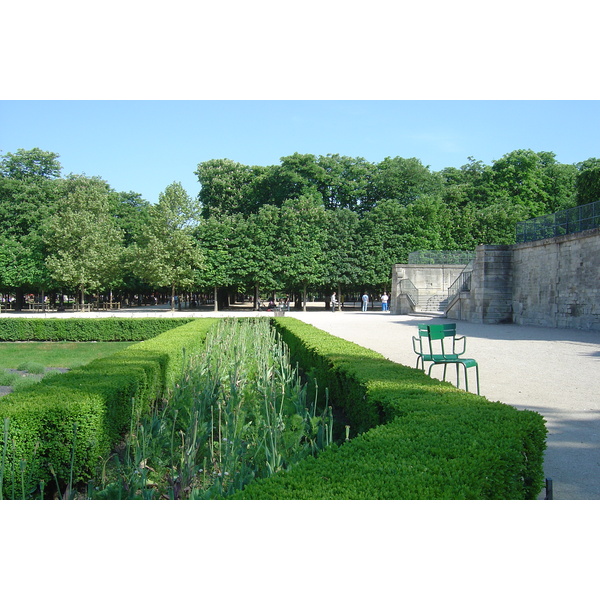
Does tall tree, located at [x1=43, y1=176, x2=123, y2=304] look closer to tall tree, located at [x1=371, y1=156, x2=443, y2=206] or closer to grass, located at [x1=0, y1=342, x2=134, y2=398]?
grass, located at [x1=0, y1=342, x2=134, y2=398]

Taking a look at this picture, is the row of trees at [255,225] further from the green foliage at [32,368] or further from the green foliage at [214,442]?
the green foliage at [214,442]

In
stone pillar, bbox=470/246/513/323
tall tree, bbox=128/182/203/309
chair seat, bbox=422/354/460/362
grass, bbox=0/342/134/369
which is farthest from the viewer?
tall tree, bbox=128/182/203/309

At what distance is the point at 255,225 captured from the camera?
41.3 meters

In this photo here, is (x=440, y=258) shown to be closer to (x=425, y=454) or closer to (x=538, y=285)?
(x=538, y=285)

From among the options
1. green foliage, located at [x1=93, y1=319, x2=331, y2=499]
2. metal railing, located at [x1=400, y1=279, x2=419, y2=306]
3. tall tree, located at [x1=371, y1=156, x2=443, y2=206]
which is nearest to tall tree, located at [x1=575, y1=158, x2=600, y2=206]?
metal railing, located at [x1=400, y1=279, x2=419, y2=306]

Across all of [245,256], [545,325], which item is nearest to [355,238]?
[245,256]

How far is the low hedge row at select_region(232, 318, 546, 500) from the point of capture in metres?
2.68

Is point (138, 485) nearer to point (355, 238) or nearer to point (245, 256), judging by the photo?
point (245, 256)

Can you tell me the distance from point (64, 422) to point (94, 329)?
1699 centimetres

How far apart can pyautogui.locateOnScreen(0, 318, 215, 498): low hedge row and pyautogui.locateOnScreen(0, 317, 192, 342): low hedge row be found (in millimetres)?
14634

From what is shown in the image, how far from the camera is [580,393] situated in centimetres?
746

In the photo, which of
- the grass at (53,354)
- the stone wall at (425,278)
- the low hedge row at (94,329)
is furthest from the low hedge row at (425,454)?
the stone wall at (425,278)

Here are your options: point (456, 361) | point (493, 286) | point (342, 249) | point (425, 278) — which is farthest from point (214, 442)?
point (342, 249)

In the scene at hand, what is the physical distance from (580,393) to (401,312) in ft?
89.3
